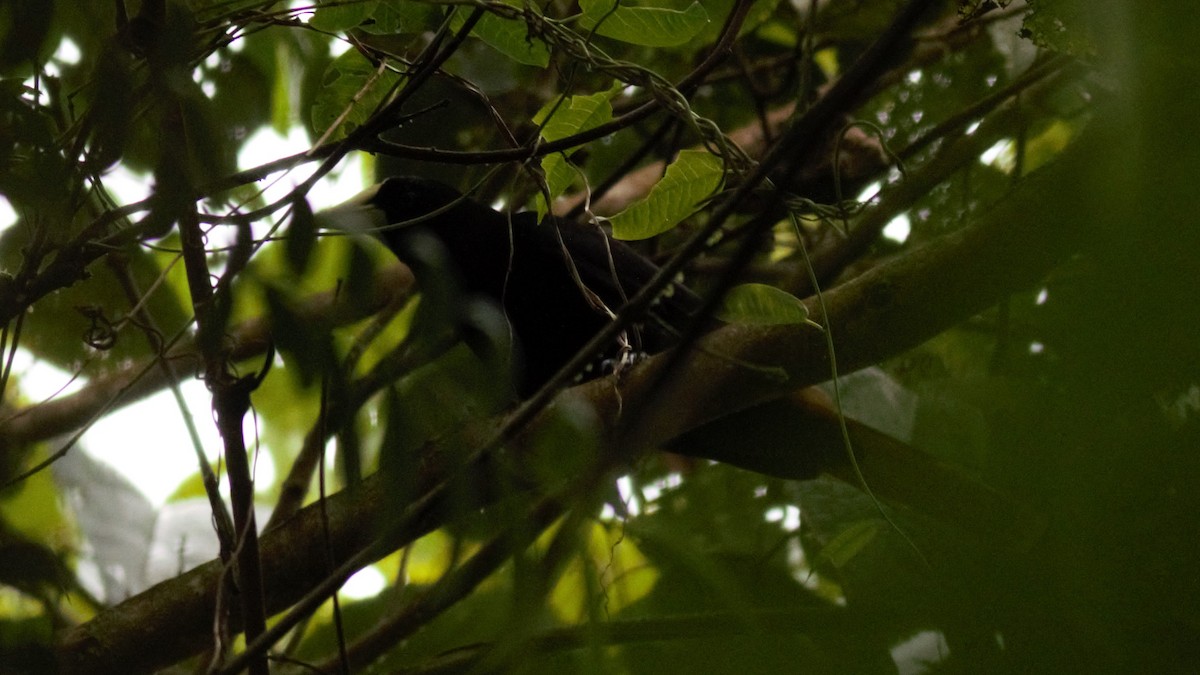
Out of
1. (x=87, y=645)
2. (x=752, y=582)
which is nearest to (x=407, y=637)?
(x=87, y=645)

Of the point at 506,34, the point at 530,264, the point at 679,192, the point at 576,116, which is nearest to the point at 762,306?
the point at 679,192

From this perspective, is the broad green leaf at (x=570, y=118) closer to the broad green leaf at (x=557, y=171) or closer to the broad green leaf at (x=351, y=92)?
the broad green leaf at (x=557, y=171)

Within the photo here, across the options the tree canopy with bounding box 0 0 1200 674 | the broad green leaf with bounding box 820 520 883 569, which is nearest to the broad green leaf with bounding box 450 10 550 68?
the tree canopy with bounding box 0 0 1200 674

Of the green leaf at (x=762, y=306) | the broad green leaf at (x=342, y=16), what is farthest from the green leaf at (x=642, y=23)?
the green leaf at (x=762, y=306)

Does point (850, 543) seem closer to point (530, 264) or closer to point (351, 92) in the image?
point (351, 92)

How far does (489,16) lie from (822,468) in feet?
3.65

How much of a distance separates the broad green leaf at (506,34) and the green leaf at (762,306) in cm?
48

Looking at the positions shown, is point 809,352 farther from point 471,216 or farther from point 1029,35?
point 471,216

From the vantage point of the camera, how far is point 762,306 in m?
1.01

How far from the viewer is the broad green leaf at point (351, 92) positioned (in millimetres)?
1382

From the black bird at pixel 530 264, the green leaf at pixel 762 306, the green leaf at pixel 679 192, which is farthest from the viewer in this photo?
the black bird at pixel 530 264

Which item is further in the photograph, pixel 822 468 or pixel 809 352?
pixel 822 468

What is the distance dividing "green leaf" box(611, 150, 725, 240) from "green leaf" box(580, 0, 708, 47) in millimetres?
160

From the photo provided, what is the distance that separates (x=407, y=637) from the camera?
1.84 m
